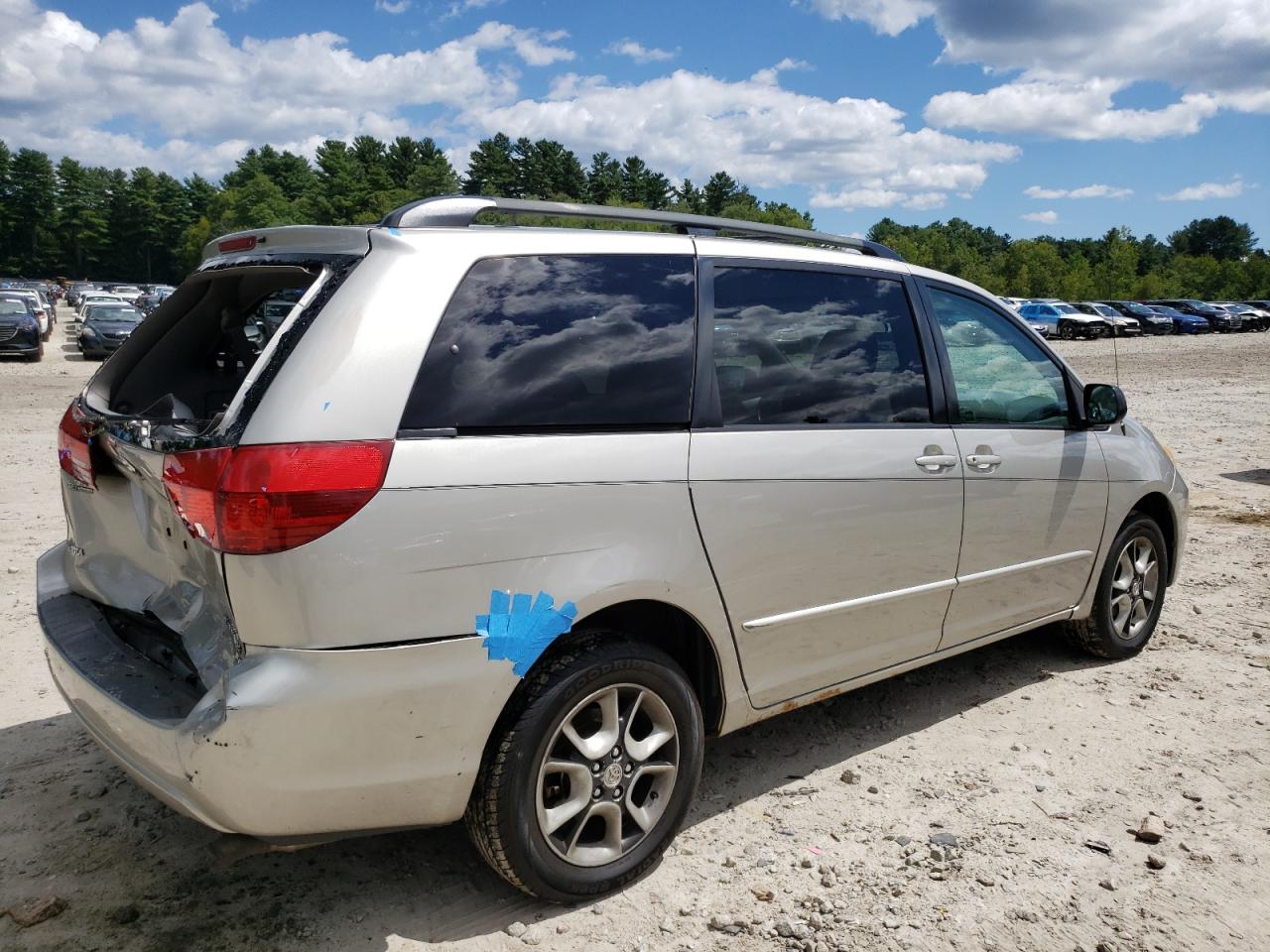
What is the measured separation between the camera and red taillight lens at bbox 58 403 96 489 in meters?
3.13

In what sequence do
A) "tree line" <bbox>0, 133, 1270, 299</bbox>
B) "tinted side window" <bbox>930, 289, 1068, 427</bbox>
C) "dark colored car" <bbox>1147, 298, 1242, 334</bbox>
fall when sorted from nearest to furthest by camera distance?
"tinted side window" <bbox>930, 289, 1068, 427</bbox> → "dark colored car" <bbox>1147, 298, 1242, 334</bbox> → "tree line" <bbox>0, 133, 1270, 299</bbox>

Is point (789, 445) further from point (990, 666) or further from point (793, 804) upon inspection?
point (990, 666)

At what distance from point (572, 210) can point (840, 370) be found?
1.12 metres

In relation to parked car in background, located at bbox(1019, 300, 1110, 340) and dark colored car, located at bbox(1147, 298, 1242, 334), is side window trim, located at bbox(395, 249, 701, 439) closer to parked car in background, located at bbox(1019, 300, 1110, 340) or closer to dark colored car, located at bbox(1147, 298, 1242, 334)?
parked car in background, located at bbox(1019, 300, 1110, 340)

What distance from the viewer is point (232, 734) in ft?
7.79

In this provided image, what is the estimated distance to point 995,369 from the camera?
4277 mm

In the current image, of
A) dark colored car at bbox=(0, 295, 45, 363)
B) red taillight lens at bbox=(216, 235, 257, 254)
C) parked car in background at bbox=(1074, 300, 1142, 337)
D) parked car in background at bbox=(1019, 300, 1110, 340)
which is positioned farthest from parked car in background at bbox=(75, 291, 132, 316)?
parked car in background at bbox=(1074, 300, 1142, 337)

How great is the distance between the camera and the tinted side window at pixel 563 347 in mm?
2646

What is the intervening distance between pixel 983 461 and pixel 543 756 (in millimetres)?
2166

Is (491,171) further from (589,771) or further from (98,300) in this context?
(589,771)

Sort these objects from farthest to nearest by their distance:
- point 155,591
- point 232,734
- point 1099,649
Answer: point 1099,649 → point 155,591 → point 232,734

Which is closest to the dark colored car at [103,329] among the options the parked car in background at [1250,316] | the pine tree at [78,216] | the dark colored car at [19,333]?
the dark colored car at [19,333]

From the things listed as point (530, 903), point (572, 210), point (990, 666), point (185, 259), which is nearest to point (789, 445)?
point (572, 210)

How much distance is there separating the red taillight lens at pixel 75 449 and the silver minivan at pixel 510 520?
0.07 ft
